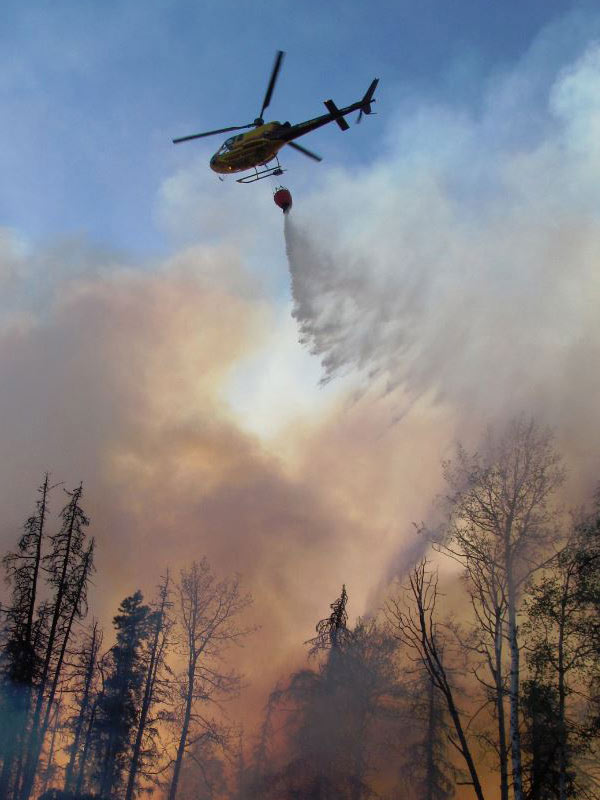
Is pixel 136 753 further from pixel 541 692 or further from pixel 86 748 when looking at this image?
pixel 541 692

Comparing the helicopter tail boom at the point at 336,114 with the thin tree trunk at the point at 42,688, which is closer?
the thin tree trunk at the point at 42,688

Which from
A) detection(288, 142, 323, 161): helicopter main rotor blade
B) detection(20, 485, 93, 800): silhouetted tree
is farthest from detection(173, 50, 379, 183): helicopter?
detection(20, 485, 93, 800): silhouetted tree

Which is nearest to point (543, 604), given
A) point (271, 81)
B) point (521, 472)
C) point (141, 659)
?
point (521, 472)

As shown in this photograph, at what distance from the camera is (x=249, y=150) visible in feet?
118

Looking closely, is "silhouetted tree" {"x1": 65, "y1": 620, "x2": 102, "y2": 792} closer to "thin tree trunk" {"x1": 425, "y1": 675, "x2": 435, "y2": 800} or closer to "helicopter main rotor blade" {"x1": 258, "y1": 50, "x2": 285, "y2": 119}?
"thin tree trunk" {"x1": 425, "y1": 675, "x2": 435, "y2": 800}

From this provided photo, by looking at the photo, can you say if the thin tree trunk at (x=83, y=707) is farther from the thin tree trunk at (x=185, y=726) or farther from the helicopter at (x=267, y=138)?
the helicopter at (x=267, y=138)

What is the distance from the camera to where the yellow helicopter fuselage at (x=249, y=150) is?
117ft

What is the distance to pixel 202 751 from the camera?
4481 centimetres

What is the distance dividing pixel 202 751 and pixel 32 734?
22.8m

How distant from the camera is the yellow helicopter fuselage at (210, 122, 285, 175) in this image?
117 ft

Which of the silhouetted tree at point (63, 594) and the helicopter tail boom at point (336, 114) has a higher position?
the helicopter tail boom at point (336, 114)

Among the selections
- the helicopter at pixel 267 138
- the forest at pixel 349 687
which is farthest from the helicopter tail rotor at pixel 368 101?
the forest at pixel 349 687

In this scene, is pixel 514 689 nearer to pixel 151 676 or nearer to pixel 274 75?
pixel 151 676

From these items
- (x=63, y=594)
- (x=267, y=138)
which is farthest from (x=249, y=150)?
(x=63, y=594)
